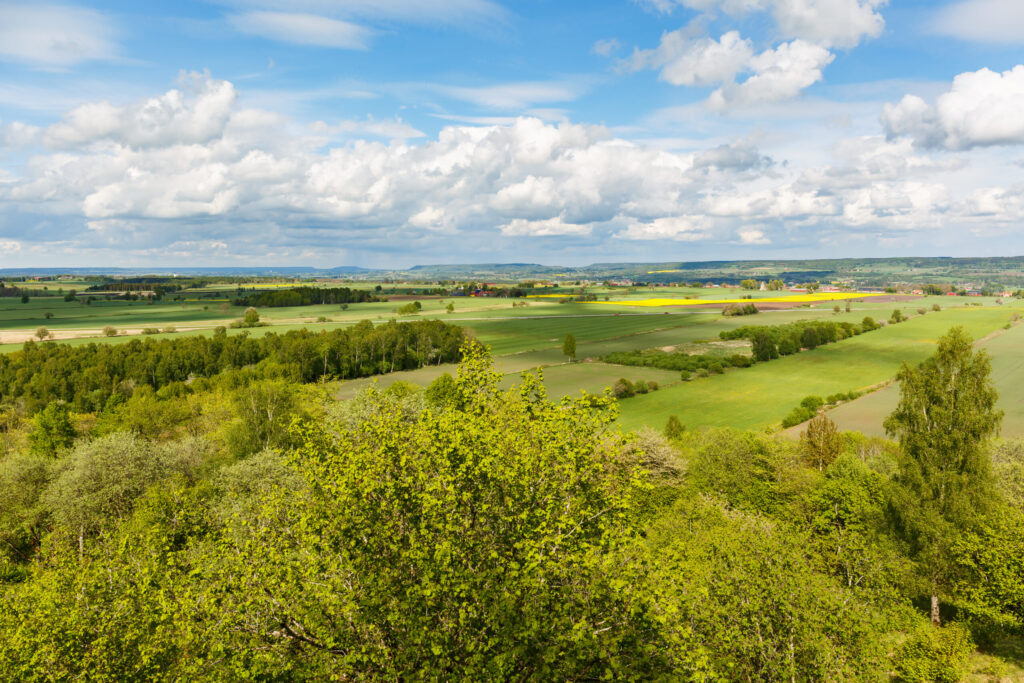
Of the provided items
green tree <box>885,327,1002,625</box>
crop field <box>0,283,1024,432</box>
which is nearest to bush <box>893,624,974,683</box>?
green tree <box>885,327,1002,625</box>

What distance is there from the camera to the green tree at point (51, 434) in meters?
55.6

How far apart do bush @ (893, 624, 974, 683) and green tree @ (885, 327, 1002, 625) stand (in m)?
5.28

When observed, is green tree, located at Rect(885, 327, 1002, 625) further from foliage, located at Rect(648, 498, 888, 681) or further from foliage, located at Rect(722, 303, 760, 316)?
foliage, located at Rect(722, 303, 760, 316)

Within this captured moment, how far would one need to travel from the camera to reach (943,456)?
32.5 meters

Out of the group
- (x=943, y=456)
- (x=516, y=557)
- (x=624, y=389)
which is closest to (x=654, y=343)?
(x=624, y=389)

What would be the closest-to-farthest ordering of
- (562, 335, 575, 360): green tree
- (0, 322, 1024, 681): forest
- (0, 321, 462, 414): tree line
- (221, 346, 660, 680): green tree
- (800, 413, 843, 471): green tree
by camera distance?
1. (221, 346, 660, 680): green tree
2. (0, 322, 1024, 681): forest
3. (800, 413, 843, 471): green tree
4. (0, 321, 462, 414): tree line
5. (562, 335, 575, 360): green tree

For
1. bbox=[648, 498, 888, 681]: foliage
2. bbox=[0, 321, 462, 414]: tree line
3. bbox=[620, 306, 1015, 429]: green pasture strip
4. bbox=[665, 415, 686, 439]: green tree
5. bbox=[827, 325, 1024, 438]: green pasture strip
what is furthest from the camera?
bbox=[0, 321, 462, 414]: tree line

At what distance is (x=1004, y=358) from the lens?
4213 inches

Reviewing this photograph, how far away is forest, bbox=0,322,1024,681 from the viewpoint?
14.3m

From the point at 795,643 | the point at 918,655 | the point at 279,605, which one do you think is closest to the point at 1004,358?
the point at 918,655

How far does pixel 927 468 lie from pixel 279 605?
36.8 meters

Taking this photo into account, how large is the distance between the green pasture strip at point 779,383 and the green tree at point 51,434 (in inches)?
2573

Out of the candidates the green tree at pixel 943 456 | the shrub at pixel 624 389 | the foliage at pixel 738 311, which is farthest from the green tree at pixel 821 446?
the foliage at pixel 738 311

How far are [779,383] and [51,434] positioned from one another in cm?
10605
